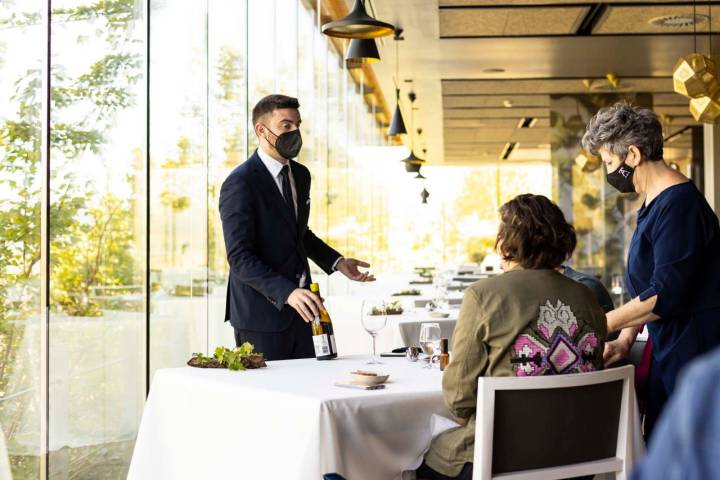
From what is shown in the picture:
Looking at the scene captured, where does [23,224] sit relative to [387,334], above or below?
above

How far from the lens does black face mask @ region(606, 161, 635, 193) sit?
3.04 m

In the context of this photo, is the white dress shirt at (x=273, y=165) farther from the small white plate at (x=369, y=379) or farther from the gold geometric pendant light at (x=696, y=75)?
the gold geometric pendant light at (x=696, y=75)

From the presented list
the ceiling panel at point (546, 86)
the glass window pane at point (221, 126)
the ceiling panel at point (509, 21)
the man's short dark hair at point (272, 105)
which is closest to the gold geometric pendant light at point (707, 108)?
the ceiling panel at point (509, 21)

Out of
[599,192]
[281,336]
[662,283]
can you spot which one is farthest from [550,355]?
[599,192]

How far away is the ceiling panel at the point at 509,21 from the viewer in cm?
901

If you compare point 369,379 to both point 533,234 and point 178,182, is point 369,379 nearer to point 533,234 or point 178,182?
point 533,234

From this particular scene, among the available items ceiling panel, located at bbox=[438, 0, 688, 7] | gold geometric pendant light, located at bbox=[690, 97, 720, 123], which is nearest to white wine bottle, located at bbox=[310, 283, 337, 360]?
gold geometric pendant light, located at bbox=[690, 97, 720, 123]

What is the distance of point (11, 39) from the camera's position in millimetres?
3244

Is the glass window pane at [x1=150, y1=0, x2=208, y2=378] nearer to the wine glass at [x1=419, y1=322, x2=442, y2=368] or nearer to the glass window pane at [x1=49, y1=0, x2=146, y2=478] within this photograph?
the glass window pane at [x1=49, y1=0, x2=146, y2=478]

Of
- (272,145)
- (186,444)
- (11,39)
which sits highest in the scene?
(11,39)

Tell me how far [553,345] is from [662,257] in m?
0.60

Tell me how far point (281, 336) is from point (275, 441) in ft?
3.36

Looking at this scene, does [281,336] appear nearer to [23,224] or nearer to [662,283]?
[23,224]

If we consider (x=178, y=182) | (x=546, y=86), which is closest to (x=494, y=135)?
(x=546, y=86)
